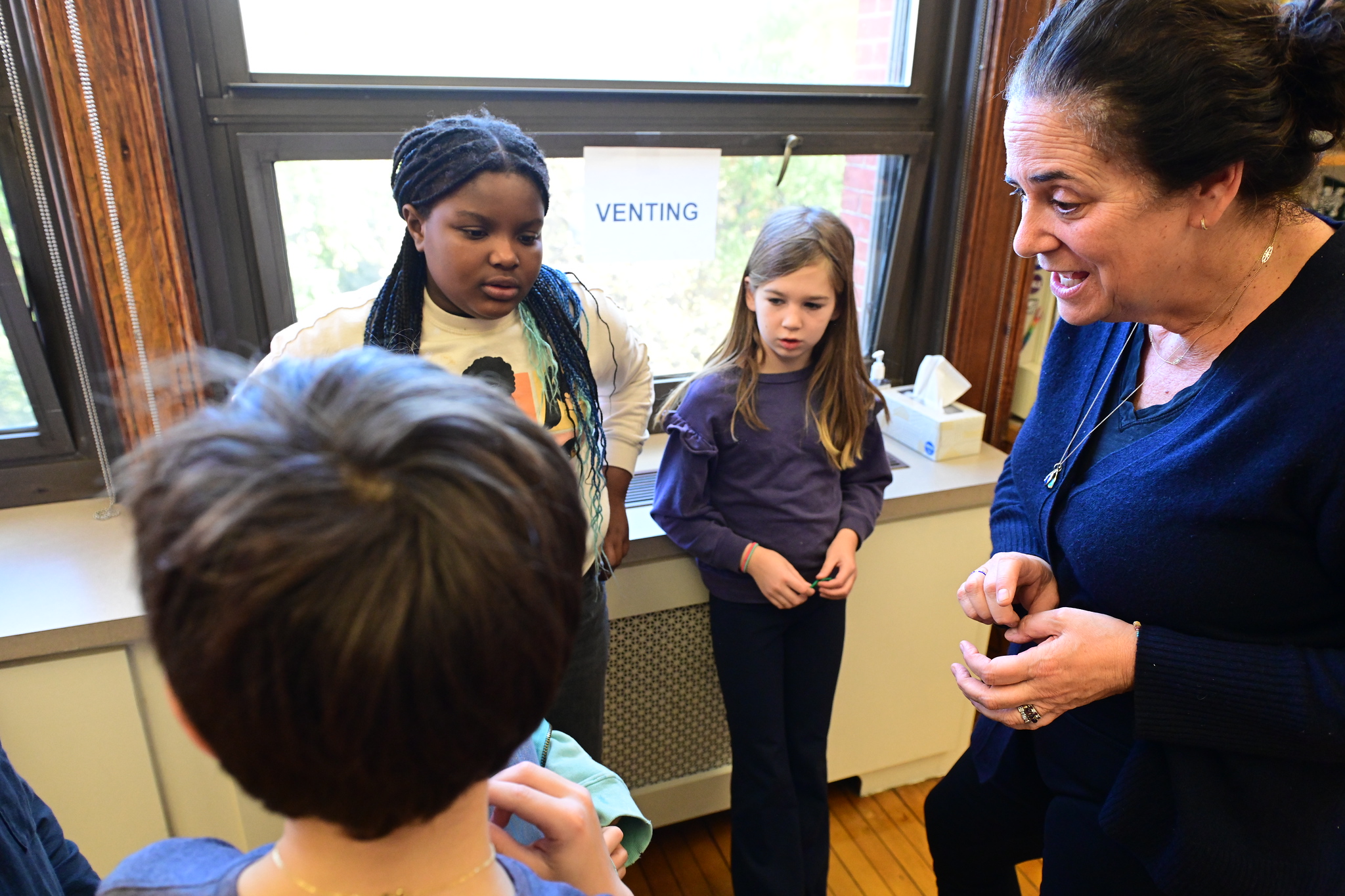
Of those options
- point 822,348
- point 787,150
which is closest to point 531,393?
point 822,348

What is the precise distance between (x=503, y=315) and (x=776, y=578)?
2.09 feet

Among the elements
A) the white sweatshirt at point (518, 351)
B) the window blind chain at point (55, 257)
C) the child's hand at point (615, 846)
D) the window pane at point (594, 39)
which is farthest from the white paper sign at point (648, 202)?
the child's hand at point (615, 846)

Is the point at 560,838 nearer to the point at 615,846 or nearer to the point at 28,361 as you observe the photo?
the point at 615,846

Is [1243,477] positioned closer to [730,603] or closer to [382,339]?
[730,603]

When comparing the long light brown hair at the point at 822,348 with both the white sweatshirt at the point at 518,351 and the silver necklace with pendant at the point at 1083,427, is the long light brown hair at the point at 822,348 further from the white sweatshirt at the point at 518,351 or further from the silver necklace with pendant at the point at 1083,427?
the silver necklace with pendant at the point at 1083,427

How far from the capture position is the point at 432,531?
1.45 feet

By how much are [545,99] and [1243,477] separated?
4.40ft

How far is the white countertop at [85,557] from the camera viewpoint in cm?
125

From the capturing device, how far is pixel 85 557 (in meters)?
1.43

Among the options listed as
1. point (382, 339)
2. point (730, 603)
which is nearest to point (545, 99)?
point (382, 339)

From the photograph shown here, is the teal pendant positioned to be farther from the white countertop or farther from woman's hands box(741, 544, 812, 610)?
the white countertop

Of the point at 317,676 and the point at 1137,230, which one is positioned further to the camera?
the point at 1137,230

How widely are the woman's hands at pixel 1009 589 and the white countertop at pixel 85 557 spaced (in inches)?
24.5

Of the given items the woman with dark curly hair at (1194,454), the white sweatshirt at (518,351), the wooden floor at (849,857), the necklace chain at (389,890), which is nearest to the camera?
the necklace chain at (389,890)
